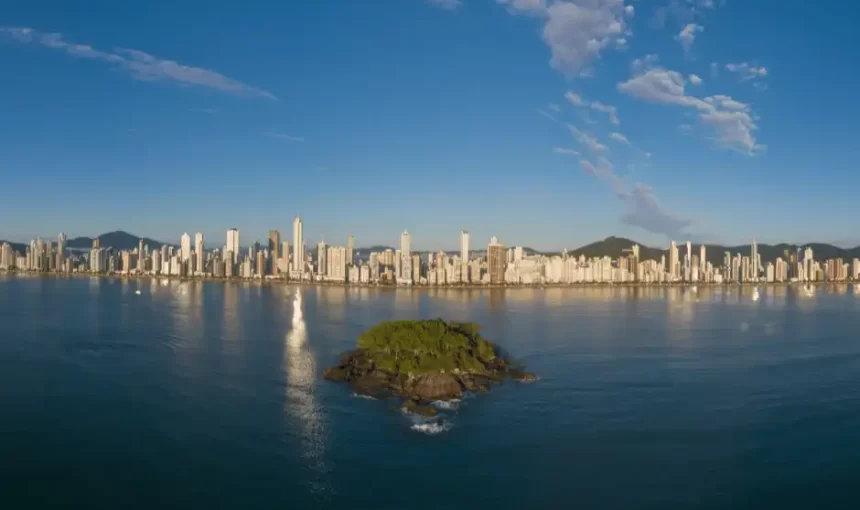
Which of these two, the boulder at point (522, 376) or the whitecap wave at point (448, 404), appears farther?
the boulder at point (522, 376)

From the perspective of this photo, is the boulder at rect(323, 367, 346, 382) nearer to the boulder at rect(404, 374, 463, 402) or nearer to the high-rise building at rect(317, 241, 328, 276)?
the boulder at rect(404, 374, 463, 402)

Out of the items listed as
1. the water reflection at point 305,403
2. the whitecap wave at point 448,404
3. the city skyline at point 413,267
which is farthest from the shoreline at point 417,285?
the whitecap wave at point 448,404

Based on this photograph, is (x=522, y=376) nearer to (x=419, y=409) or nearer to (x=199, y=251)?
(x=419, y=409)

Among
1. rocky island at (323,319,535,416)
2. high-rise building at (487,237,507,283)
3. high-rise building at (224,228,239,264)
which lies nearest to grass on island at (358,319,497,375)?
rocky island at (323,319,535,416)

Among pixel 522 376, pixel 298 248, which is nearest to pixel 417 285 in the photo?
pixel 298 248

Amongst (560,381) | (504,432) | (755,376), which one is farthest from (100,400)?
(755,376)

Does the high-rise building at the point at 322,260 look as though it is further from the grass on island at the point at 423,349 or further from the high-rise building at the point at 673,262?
the grass on island at the point at 423,349
